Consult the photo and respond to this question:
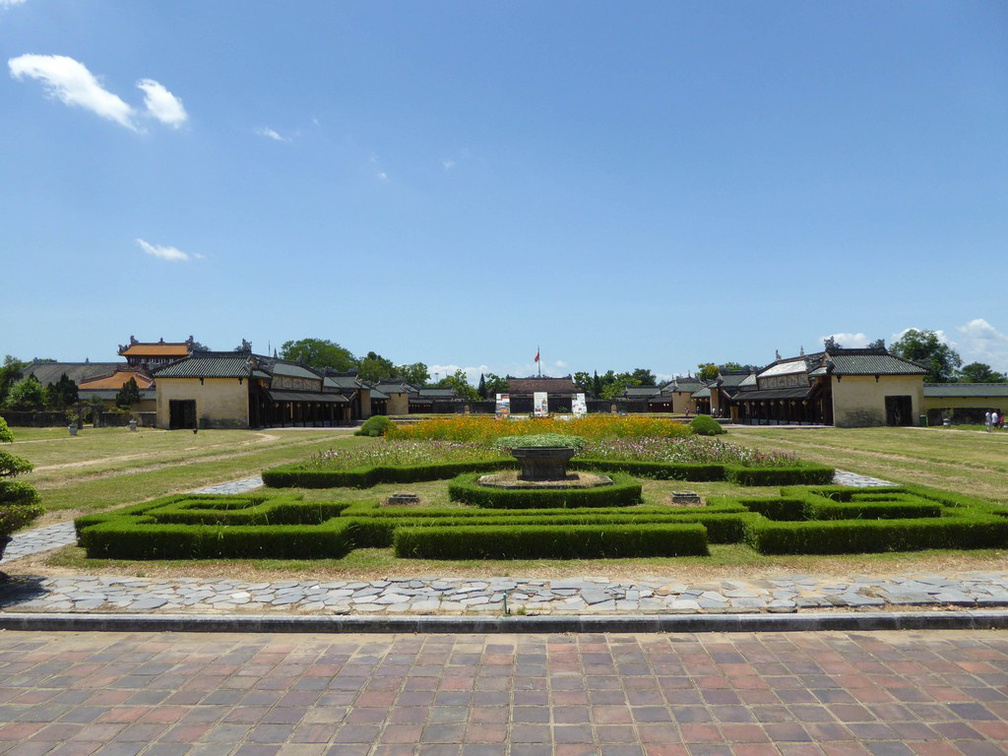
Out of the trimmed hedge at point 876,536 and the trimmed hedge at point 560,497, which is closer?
the trimmed hedge at point 876,536

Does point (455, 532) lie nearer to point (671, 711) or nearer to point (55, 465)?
point (671, 711)

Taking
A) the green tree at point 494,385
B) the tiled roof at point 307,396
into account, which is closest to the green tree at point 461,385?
the green tree at point 494,385

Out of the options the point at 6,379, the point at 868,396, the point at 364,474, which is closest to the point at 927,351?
the point at 868,396

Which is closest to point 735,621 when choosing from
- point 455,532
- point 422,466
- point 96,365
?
point 455,532

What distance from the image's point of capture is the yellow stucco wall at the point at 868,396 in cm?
4047

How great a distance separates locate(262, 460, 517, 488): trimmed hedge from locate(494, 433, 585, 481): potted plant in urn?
2.43m

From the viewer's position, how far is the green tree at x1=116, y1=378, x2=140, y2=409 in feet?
165

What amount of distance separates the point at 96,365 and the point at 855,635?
8510 cm

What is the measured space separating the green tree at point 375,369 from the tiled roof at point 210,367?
143 feet

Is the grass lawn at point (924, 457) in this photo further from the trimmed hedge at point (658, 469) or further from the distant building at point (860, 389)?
the distant building at point (860, 389)

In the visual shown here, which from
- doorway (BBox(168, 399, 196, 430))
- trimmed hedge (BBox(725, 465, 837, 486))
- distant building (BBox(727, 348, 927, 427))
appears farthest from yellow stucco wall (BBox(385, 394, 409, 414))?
trimmed hedge (BBox(725, 465, 837, 486))

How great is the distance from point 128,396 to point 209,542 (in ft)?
171

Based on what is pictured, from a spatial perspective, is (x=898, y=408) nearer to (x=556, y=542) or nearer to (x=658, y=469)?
(x=658, y=469)

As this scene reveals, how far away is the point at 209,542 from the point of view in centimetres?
853
